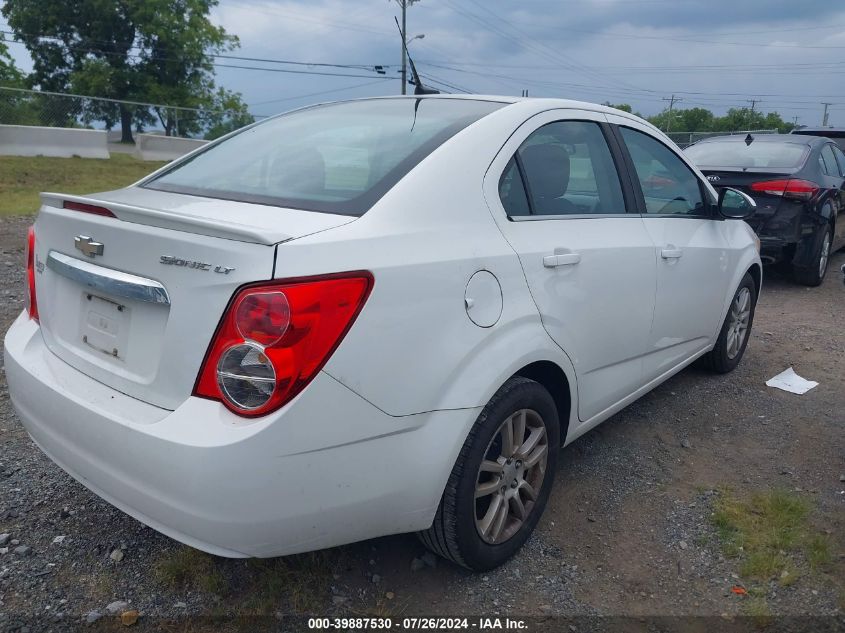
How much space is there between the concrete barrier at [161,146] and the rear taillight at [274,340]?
68.2 feet

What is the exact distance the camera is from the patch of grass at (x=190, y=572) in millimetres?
2488

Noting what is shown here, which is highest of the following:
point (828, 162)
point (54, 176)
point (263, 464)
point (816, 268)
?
point (828, 162)

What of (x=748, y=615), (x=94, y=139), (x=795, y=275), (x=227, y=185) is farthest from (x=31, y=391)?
(x=94, y=139)

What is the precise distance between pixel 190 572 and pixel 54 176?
48.7ft

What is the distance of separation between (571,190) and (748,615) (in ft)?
5.66

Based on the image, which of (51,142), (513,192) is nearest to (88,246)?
(513,192)

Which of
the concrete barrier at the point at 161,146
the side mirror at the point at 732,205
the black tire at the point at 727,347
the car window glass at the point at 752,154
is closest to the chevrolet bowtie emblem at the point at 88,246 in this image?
the side mirror at the point at 732,205

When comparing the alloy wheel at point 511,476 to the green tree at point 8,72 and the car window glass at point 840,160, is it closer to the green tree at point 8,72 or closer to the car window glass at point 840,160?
the car window glass at point 840,160

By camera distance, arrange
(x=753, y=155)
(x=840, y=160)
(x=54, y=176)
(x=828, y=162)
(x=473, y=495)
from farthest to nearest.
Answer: (x=54, y=176) → (x=840, y=160) → (x=828, y=162) → (x=753, y=155) → (x=473, y=495)

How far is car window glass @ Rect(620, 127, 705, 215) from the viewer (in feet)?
11.6

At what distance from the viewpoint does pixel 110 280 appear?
2188 mm

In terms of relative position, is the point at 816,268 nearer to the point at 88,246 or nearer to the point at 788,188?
Result: the point at 788,188

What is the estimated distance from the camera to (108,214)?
7.52 feet

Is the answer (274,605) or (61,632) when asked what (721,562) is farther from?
(61,632)
